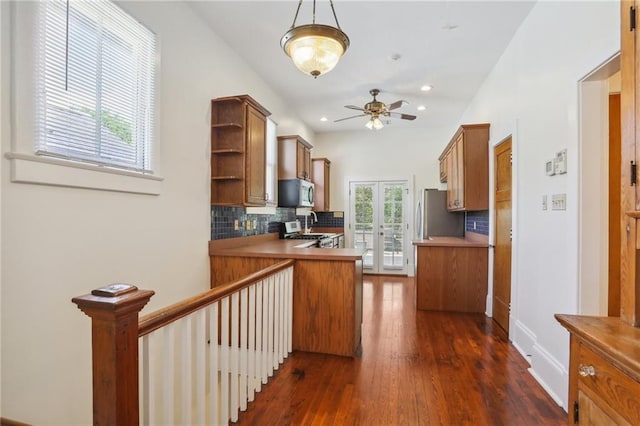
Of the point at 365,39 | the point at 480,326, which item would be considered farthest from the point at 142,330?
the point at 480,326

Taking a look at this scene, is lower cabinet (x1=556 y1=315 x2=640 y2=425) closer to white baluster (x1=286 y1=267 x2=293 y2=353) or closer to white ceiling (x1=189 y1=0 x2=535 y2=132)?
white baluster (x1=286 y1=267 x2=293 y2=353)

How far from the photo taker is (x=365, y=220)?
6.64 meters

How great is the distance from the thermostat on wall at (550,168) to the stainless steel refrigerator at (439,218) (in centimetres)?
309

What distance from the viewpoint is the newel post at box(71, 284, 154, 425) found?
3.14 feet

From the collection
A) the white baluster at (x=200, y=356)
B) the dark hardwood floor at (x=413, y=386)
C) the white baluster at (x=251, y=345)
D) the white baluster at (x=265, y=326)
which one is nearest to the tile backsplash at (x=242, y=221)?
the white baluster at (x=265, y=326)

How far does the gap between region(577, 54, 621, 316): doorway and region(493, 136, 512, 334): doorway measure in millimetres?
1246

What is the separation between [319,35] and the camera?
185cm

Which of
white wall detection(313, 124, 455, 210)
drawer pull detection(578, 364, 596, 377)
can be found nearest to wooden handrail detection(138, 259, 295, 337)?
drawer pull detection(578, 364, 596, 377)

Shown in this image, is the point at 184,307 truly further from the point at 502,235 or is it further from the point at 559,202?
the point at 502,235

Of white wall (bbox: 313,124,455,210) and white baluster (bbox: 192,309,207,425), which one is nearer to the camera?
white baluster (bbox: 192,309,207,425)

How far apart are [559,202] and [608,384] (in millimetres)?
1583

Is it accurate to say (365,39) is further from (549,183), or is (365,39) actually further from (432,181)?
(432,181)

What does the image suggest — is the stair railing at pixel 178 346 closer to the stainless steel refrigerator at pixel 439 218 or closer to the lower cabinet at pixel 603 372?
the lower cabinet at pixel 603 372

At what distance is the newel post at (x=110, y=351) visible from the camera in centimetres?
96
